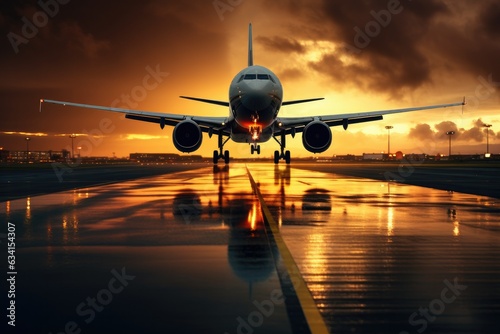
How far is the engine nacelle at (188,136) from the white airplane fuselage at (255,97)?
2956mm

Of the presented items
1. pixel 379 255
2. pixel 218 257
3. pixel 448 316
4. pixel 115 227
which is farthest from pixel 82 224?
pixel 448 316

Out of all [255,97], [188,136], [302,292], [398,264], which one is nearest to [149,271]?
[302,292]

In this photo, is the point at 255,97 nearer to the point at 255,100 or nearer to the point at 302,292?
the point at 255,100

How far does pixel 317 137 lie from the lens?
1382 inches

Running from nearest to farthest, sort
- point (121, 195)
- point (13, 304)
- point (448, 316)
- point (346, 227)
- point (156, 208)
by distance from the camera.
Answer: point (448, 316) → point (13, 304) → point (346, 227) → point (156, 208) → point (121, 195)

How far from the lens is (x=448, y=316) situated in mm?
4980

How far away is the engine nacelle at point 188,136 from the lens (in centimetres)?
3384

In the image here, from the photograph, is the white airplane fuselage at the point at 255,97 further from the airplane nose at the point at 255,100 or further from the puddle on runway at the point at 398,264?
the puddle on runway at the point at 398,264

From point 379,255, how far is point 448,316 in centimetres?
286

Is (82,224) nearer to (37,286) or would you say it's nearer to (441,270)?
(37,286)

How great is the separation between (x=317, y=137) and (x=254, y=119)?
16.6 feet

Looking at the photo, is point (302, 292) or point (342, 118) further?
point (342, 118)

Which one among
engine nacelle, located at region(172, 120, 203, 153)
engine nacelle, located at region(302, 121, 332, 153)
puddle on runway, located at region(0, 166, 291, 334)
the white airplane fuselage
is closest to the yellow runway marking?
puddle on runway, located at region(0, 166, 291, 334)

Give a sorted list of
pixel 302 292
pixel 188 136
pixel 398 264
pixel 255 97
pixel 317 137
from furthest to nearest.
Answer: pixel 317 137
pixel 188 136
pixel 255 97
pixel 398 264
pixel 302 292
